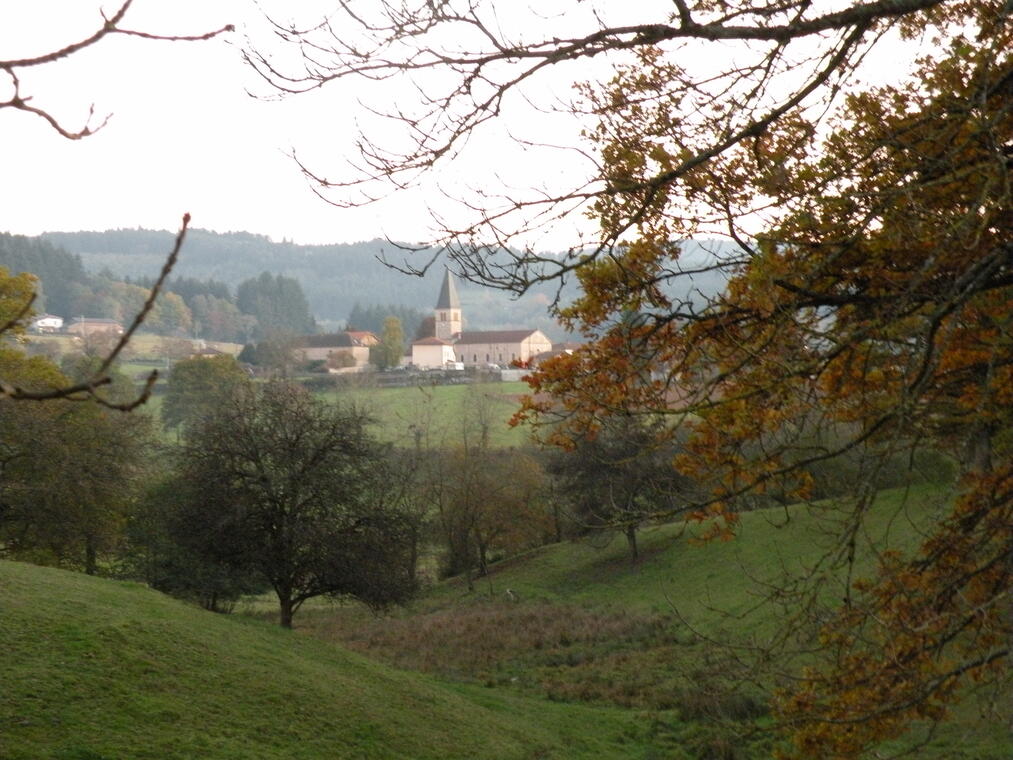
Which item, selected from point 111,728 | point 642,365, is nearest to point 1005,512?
point 642,365

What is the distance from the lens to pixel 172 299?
78500 millimetres

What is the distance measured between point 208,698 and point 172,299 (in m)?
71.2

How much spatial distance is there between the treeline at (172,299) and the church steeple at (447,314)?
19066mm

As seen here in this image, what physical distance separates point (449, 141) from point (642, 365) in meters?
2.53

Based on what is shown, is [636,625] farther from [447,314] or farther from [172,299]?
[447,314]

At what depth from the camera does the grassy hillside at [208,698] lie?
977 centimetres

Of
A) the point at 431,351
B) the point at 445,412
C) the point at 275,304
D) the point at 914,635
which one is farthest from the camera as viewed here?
the point at 275,304

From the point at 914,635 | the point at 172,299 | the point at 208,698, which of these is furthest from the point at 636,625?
the point at 172,299

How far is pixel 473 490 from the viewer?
141 ft

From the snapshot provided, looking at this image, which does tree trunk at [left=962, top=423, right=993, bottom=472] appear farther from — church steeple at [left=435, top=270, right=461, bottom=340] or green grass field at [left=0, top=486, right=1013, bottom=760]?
church steeple at [left=435, top=270, right=461, bottom=340]

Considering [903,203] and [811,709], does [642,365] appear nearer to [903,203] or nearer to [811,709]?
[903,203]

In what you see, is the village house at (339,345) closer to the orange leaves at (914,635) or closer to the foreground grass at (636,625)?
the foreground grass at (636,625)

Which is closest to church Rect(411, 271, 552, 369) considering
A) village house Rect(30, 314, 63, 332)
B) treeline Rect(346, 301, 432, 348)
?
treeline Rect(346, 301, 432, 348)

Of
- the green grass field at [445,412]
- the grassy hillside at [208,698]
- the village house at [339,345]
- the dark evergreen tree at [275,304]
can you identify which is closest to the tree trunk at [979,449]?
the grassy hillside at [208,698]
